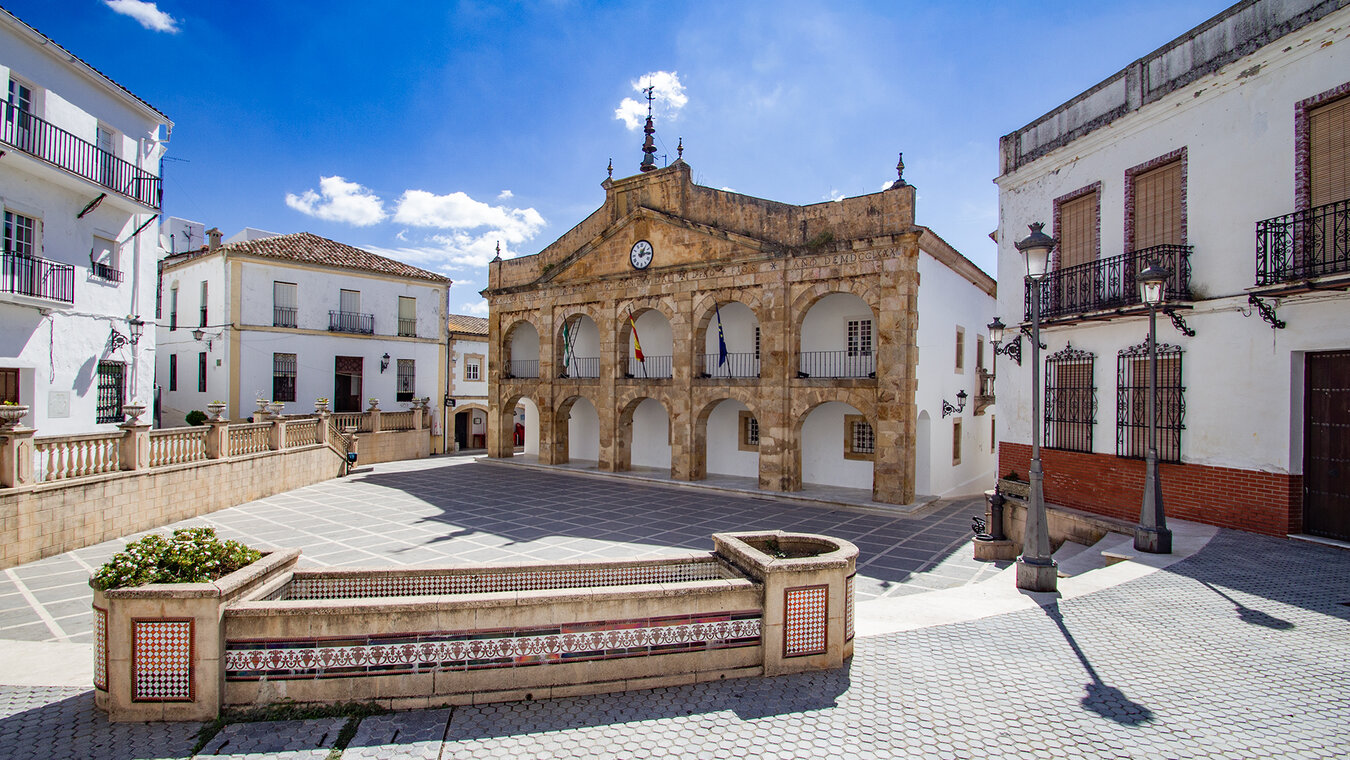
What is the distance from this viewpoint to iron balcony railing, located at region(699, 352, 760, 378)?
66.0ft

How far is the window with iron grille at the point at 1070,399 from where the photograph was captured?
12.0 metres

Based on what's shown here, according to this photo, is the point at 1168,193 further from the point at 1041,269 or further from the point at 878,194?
the point at 878,194

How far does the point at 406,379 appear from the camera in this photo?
28453 millimetres

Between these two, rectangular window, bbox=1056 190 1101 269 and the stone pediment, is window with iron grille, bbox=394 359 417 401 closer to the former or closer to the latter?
the stone pediment

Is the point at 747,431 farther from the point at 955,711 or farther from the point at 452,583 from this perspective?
the point at 955,711

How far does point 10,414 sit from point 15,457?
707mm

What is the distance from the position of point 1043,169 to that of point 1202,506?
712 cm

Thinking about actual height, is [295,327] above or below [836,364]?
above

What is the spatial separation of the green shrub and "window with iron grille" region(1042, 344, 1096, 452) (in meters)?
13.4

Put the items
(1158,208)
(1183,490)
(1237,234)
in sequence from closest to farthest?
1. (1237,234)
2. (1183,490)
3. (1158,208)

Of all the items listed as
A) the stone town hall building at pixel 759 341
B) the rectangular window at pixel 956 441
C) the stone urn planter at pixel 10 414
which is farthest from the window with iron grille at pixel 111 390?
the rectangular window at pixel 956 441

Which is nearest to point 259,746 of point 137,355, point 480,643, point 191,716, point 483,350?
point 191,716

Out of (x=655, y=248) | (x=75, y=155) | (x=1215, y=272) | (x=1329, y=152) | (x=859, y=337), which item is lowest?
(x=859, y=337)

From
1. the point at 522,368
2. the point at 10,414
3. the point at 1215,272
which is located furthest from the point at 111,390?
the point at 1215,272
